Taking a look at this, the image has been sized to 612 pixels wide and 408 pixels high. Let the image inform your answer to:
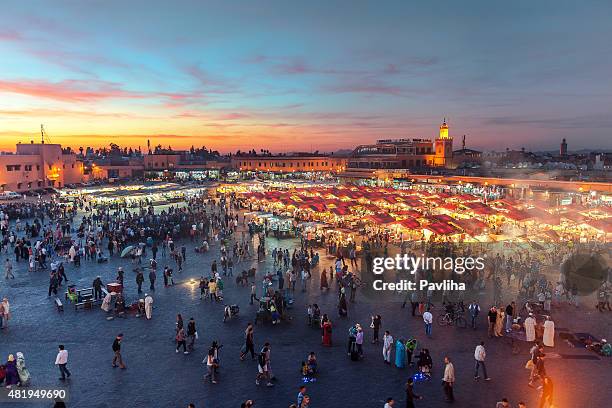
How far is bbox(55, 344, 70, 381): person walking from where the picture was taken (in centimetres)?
883

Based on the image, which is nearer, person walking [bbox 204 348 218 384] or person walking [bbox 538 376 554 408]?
person walking [bbox 538 376 554 408]

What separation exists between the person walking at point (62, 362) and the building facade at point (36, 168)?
5184cm

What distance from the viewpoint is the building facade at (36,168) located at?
169ft

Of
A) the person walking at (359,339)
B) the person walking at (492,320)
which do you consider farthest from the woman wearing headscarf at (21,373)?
the person walking at (492,320)

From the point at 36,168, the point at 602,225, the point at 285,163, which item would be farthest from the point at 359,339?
the point at 285,163

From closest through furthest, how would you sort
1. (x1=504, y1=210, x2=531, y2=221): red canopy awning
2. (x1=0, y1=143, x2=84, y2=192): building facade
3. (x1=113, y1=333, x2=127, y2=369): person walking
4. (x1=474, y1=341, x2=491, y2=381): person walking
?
(x1=474, y1=341, x2=491, y2=381): person walking
(x1=113, y1=333, x2=127, y2=369): person walking
(x1=504, y1=210, x2=531, y2=221): red canopy awning
(x1=0, y1=143, x2=84, y2=192): building facade

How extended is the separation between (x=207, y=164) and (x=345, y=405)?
92140 millimetres

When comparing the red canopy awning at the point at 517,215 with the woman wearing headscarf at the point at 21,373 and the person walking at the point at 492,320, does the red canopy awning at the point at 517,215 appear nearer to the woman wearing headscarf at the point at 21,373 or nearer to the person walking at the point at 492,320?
the person walking at the point at 492,320

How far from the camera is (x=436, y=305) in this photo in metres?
13.4

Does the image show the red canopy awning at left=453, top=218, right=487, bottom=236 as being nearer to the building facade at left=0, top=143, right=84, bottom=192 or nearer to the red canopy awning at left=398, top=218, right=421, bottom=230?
the red canopy awning at left=398, top=218, right=421, bottom=230

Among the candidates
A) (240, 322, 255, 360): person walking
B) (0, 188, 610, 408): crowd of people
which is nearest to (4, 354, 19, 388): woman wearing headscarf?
(0, 188, 610, 408): crowd of people

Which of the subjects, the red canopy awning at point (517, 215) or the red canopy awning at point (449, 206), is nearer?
the red canopy awning at point (517, 215)

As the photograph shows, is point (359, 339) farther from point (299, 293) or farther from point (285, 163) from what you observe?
point (285, 163)

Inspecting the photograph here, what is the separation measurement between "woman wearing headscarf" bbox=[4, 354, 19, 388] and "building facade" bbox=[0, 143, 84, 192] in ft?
169
